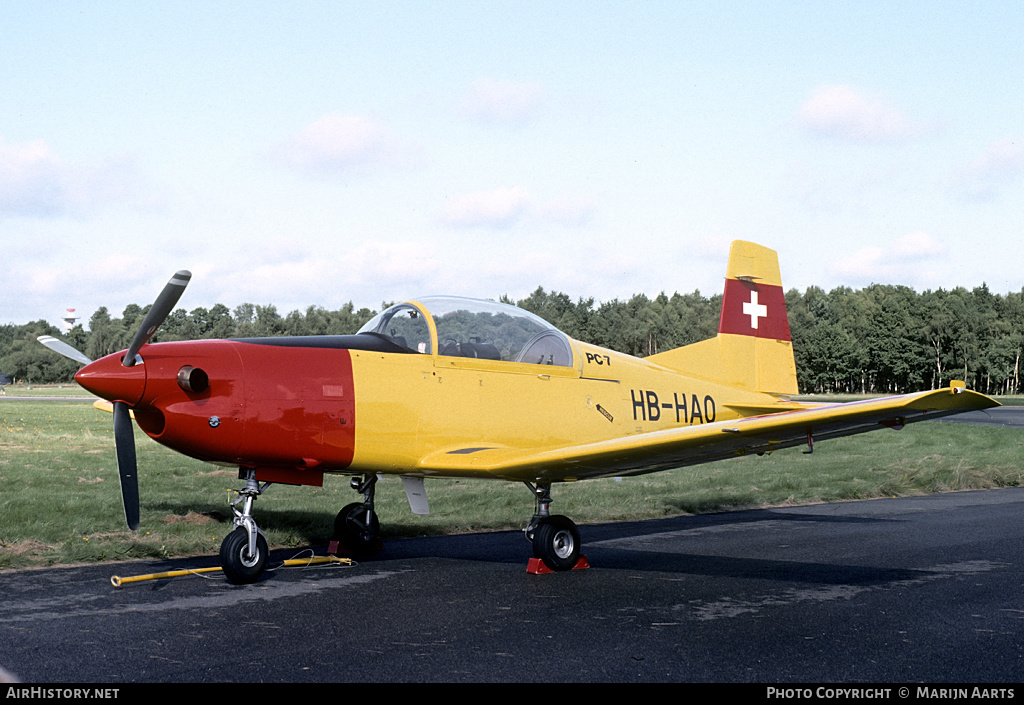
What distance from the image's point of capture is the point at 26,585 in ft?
22.2

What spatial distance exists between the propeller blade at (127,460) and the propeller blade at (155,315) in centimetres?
45

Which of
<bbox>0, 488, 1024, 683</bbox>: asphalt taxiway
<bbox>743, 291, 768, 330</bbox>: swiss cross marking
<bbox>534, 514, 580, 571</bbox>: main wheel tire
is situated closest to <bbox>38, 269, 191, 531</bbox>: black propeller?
<bbox>0, 488, 1024, 683</bbox>: asphalt taxiway

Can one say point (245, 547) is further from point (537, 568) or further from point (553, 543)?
point (553, 543)

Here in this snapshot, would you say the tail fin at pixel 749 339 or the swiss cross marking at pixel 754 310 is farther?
the swiss cross marking at pixel 754 310

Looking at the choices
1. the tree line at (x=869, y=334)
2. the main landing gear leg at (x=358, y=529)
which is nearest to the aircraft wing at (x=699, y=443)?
the main landing gear leg at (x=358, y=529)

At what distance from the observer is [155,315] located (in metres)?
6.59

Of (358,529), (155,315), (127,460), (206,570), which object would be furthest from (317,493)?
(155,315)

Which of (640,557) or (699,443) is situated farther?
(640,557)

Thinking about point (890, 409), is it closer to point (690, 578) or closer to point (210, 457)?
point (690, 578)

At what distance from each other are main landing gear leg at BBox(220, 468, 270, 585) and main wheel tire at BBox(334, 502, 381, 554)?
5.49 feet

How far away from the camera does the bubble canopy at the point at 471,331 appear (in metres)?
8.09

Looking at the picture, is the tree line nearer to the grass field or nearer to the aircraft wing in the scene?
the grass field

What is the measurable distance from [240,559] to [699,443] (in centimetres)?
402

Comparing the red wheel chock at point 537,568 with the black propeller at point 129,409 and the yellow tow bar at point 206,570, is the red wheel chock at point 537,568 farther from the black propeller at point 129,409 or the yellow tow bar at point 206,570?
the black propeller at point 129,409
